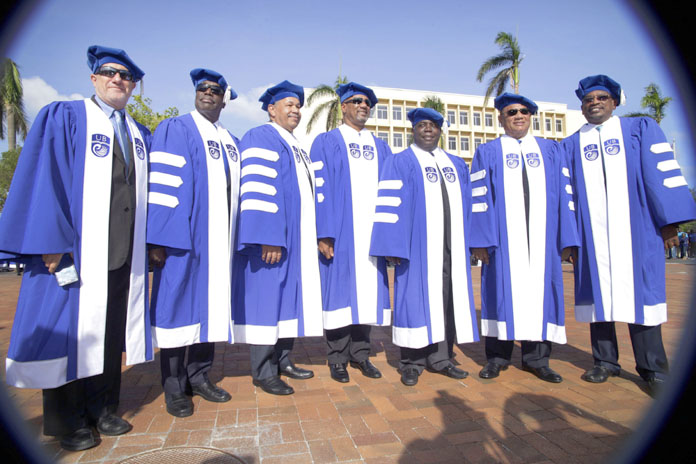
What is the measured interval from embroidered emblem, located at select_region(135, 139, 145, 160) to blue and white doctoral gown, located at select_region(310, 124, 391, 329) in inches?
57.9

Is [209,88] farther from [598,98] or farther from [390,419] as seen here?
[598,98]

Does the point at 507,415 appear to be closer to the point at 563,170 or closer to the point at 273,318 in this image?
the point at 273,318

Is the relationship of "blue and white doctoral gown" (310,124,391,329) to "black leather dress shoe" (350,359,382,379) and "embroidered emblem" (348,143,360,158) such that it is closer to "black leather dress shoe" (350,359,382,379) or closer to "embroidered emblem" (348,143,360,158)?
"embroidered emblem" (348,143,360,158)

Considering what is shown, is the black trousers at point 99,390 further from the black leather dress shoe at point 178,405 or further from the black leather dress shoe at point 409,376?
the black leather dress shoe at point 409,376

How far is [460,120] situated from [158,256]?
159ft

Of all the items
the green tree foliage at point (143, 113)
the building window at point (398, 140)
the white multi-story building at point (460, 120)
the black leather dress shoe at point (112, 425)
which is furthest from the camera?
the building window at point (398, 140)

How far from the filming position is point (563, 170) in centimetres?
366

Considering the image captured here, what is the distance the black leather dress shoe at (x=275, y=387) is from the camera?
315 cm

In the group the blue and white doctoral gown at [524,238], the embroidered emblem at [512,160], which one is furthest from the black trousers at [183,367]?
the embroidered emblem at [512,160]

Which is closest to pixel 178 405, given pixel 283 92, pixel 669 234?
pixel 283 92

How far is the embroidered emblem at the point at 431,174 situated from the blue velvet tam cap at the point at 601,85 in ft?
5.38

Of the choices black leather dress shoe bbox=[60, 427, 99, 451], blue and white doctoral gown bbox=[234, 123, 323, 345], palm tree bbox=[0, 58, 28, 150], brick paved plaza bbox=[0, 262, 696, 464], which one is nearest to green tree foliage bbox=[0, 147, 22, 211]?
palm tree bbox=[0, 58, 28, 150]

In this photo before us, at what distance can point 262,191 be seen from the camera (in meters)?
3.18

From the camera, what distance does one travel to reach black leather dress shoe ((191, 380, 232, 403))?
118 inches
